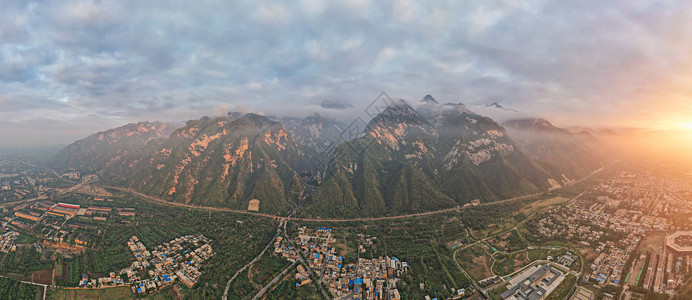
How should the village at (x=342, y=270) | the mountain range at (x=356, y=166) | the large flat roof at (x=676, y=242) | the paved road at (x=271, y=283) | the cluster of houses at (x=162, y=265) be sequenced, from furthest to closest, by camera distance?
the mountain range at (x=356, y=166) → the large flat roof at (x=676, y=242) → the cluster of houses at (x=162, y=265) → the village at (x=342, y=270) → the paved road at (x=271, y=283)

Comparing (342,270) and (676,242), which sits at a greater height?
(676,242)

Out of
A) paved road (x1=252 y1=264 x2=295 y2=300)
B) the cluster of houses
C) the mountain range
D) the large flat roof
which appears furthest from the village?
the large flat roof

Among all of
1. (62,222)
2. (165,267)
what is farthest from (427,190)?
(62,222)

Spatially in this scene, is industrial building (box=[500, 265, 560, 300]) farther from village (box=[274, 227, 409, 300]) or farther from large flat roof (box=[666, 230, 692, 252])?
large flat roof (box=[666, 230, 692, 252])

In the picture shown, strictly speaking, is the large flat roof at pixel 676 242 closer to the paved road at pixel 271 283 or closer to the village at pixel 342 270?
the village at pixel 342 270

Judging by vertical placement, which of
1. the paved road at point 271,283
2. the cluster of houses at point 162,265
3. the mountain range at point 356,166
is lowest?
the paved road at point 271,283

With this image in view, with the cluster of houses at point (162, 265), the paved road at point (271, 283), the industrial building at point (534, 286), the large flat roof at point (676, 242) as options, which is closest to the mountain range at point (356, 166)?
the cluster of houses at point (162, 265)

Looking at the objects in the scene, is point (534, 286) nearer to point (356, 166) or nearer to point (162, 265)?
point (162, 265)

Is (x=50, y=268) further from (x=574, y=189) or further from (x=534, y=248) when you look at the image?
(x=574, y=189)

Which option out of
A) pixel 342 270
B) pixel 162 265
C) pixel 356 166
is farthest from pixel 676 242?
pixel 162 265
